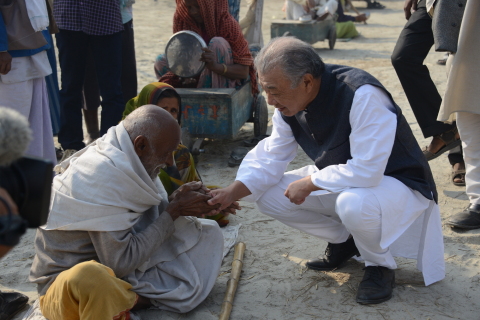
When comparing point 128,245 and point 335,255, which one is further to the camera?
point 335,255

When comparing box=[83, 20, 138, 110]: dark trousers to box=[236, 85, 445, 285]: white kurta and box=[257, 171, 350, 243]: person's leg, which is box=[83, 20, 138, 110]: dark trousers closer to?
box=[236, 85, 445, 285]: white kurta

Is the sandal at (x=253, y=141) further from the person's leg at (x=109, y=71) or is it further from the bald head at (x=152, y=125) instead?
the bald head at (x=152, y=125)

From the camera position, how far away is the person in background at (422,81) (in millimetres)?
4215

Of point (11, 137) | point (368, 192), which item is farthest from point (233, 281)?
point (11, 137)

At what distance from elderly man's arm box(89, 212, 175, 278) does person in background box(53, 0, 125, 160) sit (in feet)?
8.49

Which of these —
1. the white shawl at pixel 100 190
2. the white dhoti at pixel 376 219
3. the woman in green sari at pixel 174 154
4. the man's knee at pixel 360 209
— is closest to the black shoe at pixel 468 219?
the white dhoti at pixel 376 219

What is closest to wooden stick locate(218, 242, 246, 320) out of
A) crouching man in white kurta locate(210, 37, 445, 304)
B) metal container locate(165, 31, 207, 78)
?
crouching man in white kurta locate(210, 37, 445, 304)

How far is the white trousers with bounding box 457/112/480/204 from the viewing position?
3.73m

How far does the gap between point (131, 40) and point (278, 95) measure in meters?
3.06

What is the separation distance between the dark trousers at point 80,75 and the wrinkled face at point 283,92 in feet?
8.08

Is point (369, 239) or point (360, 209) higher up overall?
point (360, 209)

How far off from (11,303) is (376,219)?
6.47 ft

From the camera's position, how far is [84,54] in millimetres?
4898

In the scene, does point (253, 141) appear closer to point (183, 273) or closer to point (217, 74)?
point (217, 74)
